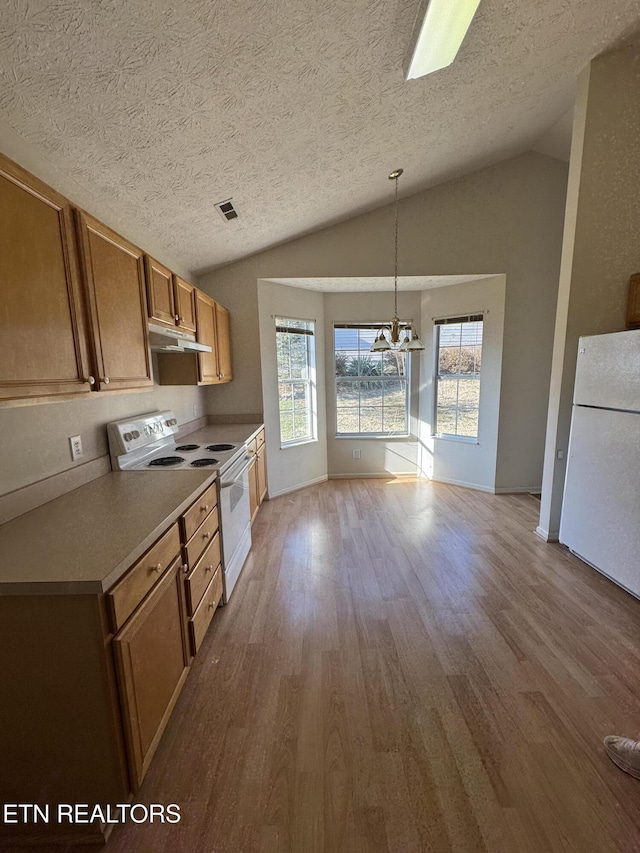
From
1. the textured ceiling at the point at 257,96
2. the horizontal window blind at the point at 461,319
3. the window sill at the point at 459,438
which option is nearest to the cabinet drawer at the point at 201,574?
the textured ceiling at the point at 257,96

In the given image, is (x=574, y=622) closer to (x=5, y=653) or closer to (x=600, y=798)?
(x=600, y=798)

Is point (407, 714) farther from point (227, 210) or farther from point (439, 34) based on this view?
point (227, 210)

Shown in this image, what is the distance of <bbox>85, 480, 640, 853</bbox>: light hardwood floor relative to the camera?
113 centimetres

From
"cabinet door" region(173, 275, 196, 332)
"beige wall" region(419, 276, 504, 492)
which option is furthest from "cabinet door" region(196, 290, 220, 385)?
"beige wall" region(419, 276, 504, 492)

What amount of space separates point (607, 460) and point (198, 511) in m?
2.65

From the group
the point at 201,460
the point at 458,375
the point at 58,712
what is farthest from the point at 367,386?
the point at 58,712

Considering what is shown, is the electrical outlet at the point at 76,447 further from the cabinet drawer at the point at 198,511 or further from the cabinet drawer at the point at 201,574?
the cabinet drawer at the point at 201,574

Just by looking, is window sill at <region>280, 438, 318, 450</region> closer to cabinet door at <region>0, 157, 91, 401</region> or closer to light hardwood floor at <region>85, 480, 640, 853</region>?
light hardwood floor at <region>85, 480, 640, 853</region>

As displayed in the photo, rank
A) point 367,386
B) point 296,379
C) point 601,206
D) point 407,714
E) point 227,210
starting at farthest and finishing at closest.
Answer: point 367,386 < point 296,379 < point 227,210 < point 601,206 < point 407,714

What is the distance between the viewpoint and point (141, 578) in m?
1.19

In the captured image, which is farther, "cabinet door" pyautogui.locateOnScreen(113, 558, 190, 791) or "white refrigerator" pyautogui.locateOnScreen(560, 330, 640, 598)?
"white refrigerator" pyautogui.locateOnScreen(560, 330, 640, 598)

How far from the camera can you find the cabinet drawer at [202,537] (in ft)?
5.49

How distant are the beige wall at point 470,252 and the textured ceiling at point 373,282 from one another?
0.07 m

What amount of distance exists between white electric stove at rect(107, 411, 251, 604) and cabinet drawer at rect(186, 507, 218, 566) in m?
0.10
